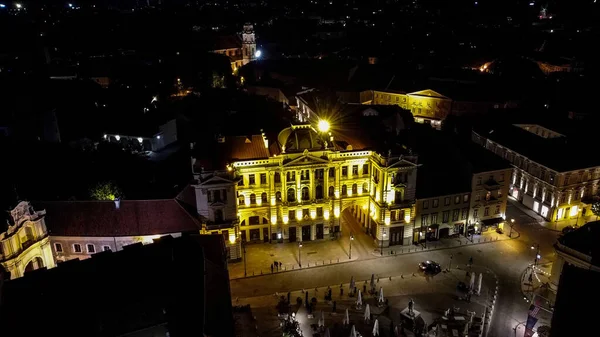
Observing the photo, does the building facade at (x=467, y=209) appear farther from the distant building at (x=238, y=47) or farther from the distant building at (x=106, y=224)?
the distant building at (x=238, y=47)

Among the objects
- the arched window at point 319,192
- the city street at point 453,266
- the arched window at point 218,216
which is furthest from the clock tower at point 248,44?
the arched window at point 218,216

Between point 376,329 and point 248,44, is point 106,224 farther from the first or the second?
point 248,44

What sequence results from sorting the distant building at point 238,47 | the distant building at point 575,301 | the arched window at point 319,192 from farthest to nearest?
the distant building at point 238,47 < the arched window at point 319,192 < the distant building at point 575,301

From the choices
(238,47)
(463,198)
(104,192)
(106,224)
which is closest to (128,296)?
(106,224)

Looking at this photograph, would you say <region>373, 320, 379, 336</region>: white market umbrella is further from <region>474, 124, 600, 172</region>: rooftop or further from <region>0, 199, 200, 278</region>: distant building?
<region>474, 124, 600, 172</region>: rooftop

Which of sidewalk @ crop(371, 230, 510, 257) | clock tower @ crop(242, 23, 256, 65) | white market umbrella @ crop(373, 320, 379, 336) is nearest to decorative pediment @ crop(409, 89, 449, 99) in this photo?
sidewalk @ crop(371, 230, 510, 257)

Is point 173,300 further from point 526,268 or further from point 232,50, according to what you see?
point 232,50

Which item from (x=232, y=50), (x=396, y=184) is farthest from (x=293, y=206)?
(x=232, y=50)
